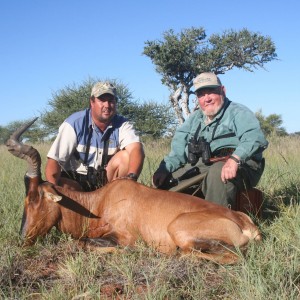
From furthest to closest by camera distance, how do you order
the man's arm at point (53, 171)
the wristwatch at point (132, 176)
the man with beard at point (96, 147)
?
1. the man with beard at point (96, 147)
2. the man's arm at point (53, 171)
3. the wristwatch at point (132, 176)

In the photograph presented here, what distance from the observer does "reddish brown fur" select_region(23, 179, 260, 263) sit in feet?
12.4

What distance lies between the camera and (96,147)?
18.2ft

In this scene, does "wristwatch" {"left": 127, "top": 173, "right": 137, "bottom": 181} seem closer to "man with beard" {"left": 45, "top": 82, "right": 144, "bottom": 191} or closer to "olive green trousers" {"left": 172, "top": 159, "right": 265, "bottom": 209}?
"man with beard" {"left": 45, "top": 82, "right": 144, "bottom": 191}

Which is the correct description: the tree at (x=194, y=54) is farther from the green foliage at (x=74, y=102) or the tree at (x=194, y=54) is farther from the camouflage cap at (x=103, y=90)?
the camouflage cap at (x=103, y=90)

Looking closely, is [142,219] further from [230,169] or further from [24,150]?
[24,150]

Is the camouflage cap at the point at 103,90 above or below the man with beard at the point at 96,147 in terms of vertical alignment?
above

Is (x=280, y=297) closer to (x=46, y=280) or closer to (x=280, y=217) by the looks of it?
(x=46, y=280)

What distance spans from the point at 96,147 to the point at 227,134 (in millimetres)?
1603

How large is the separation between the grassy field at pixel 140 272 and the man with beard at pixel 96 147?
43.4 inches

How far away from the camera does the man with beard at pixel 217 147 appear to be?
4.67 metres

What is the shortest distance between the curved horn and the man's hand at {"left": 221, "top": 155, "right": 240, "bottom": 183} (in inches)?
70.7

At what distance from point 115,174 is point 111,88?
1053mm

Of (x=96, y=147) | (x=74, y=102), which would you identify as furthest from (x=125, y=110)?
(x=96, y=147)

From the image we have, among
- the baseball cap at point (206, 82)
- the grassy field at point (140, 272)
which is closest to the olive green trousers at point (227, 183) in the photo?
the grassy field at point (140, 272)
